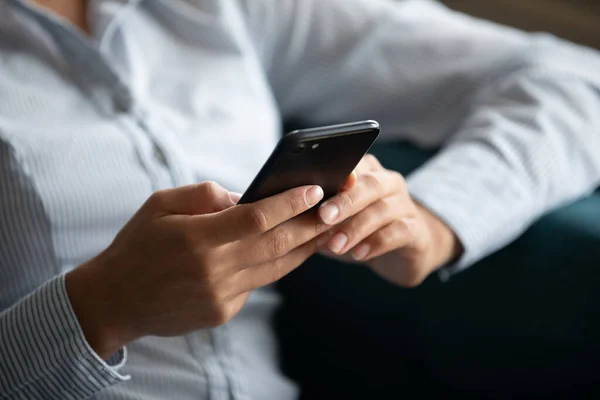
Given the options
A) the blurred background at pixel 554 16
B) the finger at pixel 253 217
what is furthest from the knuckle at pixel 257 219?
the blurred background at pixel 554 16

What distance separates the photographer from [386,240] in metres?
0.64

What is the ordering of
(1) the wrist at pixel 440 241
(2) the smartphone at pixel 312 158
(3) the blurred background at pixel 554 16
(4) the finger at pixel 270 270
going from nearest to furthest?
(2) the smartphone at pixel 312 158 → (4) the finger at pixel 270 270 → (1) the wrist at pixel 440 241 → (3) the blurred background at pixel 554 16

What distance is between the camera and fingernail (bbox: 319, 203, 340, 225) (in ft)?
1.83

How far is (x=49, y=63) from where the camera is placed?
0.76 m

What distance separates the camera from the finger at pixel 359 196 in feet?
1.85

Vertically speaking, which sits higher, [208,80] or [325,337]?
[208,80]

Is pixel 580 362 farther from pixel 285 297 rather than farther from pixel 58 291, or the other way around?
pixel 58 291

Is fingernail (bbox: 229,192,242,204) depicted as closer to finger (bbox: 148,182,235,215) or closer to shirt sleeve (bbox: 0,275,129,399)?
finger (bbox: 148,182,235,215)

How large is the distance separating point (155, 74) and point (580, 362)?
24.6 inches

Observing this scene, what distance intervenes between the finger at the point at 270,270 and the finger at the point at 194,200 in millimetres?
67

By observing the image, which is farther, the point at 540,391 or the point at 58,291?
the point at 540,391

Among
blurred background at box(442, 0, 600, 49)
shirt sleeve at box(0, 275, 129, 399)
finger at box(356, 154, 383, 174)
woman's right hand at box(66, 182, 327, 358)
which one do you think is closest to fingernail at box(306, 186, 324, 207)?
woman's right hand at box(66, 182, 327, 358)

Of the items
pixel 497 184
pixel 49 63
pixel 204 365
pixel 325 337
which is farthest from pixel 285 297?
pixel 49 63

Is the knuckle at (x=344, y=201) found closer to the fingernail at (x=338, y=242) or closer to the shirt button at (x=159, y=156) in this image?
the fingernail at (x=338, y=242)
